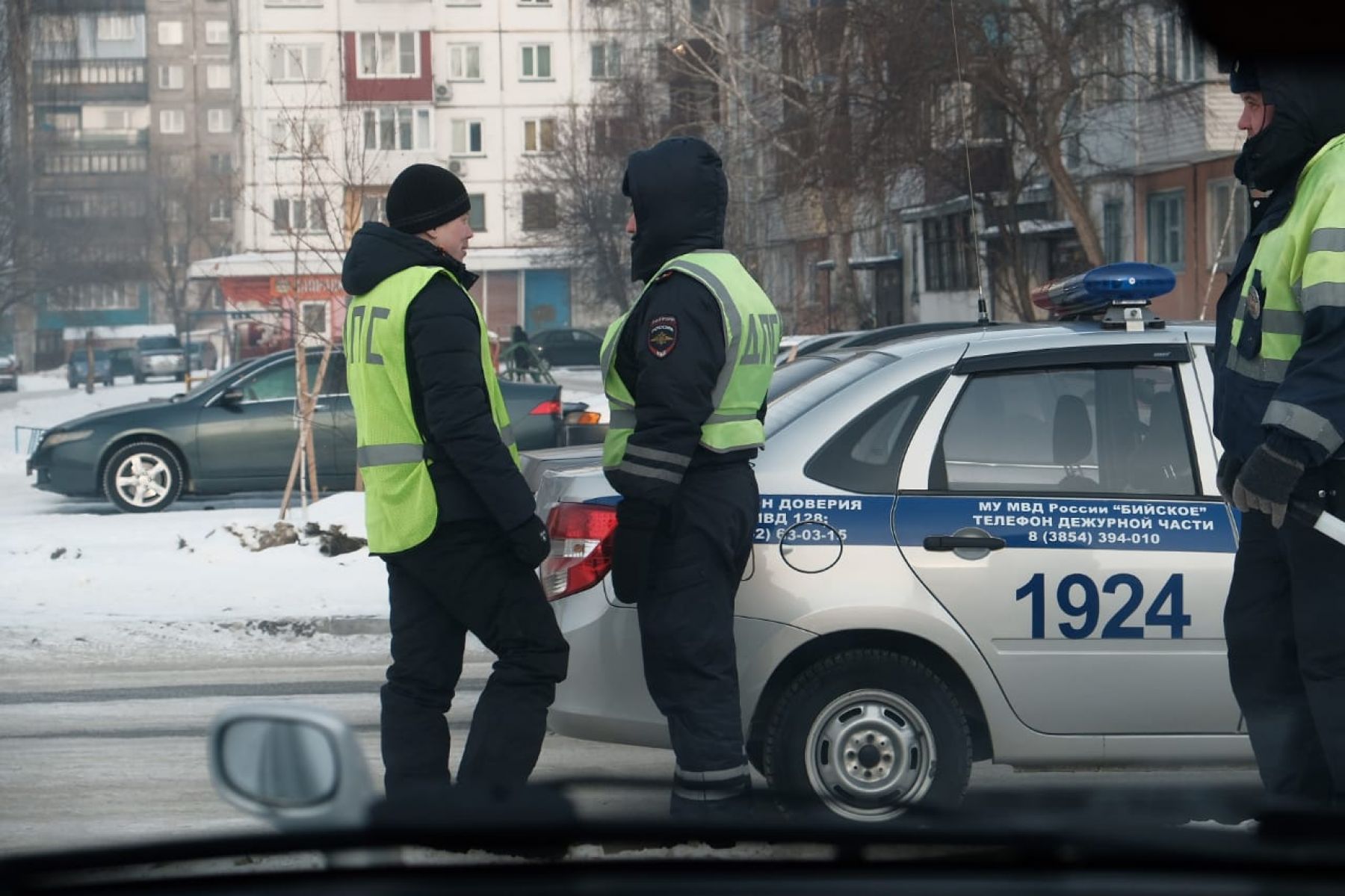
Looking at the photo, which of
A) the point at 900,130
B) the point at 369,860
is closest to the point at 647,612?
the point at 369,860

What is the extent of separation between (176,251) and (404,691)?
3820 inches

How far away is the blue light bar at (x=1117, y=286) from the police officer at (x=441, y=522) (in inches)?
72.4

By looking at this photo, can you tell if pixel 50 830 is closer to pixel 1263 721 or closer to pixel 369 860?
pixel 1263 721

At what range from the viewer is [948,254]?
140 feet

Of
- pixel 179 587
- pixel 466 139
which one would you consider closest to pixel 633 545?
pixel 179 587

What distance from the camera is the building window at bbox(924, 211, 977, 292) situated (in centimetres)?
4041

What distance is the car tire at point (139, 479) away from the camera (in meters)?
→ 15.6

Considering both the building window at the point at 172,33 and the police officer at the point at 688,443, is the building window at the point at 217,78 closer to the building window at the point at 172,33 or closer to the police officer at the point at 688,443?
the building window at the point at 172,33

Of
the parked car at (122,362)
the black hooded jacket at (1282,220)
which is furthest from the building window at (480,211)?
the black hooded jacket at (1282,220)

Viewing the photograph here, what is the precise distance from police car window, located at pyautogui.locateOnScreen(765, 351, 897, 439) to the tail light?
560 mm

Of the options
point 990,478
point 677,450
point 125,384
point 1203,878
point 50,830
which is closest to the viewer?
point 1203,878

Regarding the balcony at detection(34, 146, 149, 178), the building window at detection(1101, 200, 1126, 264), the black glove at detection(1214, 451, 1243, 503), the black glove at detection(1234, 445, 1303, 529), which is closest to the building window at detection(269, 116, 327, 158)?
the black glove at detection(1214, 451, 1243, 503)

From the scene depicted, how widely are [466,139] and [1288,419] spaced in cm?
7190

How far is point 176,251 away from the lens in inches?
3848
